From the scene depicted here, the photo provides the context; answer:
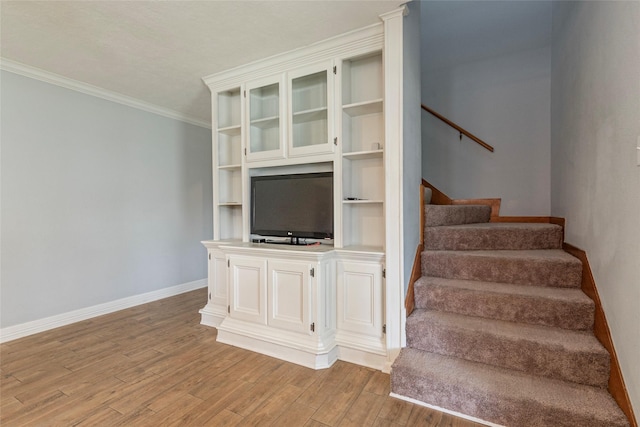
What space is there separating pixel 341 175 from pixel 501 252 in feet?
4.60

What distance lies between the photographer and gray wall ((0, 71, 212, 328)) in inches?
110

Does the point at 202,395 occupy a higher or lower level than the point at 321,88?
lower

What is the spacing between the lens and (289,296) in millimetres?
2393

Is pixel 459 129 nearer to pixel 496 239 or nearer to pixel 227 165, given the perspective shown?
pixel 496 239

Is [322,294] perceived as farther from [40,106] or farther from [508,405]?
[40,106]

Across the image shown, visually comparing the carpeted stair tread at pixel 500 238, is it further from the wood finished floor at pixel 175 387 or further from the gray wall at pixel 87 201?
the gray wall at pixel 87 201

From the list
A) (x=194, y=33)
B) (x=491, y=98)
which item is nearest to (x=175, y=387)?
(x=194, y=33)

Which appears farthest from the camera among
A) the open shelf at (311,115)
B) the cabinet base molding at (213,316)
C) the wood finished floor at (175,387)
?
the cabinet base molding at (213,316)

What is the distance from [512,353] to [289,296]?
4.92 feet

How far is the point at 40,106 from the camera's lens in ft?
9.62

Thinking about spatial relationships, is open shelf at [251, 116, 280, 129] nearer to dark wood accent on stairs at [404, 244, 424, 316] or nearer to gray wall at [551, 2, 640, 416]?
dark wood accent on stairs at [404, 244, 424, 316]

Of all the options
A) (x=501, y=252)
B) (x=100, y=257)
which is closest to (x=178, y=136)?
(x=100, y=257)

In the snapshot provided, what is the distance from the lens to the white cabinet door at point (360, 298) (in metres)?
2.26

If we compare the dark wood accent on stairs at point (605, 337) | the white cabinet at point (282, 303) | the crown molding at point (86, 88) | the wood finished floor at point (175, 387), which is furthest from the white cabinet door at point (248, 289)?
the crown molding at point (86, 88)
